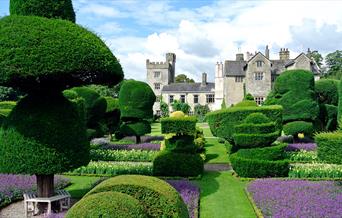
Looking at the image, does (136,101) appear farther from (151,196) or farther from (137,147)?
(151,196)

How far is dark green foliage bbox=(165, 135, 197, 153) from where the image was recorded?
1981 cm

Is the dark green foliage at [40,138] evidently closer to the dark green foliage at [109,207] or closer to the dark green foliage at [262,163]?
the dark green foliage at [109,207]

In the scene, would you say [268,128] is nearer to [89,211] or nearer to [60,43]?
[60,43]

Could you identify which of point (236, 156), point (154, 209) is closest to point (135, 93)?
point (236, 156)

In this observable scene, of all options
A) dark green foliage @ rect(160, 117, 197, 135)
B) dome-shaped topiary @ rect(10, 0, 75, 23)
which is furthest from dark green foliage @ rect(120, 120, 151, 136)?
dome-shaped topiary @ rect(10, 0, 75, 23)

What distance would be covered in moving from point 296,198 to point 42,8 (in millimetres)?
9746

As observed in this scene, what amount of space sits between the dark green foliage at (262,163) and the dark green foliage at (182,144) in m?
2.81

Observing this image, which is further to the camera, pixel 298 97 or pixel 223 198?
pixel 298 97

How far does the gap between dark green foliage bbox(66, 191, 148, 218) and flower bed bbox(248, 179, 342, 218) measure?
4.96m

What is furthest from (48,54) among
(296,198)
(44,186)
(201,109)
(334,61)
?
(334,61)

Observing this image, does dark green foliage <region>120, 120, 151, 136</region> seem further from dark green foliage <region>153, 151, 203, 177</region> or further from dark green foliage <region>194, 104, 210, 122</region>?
dark green foliage <region>194, 104, 210, 122</region>

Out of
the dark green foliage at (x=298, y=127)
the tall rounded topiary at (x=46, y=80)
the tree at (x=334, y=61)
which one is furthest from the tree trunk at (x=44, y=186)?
the tree at (x=334, y=61)

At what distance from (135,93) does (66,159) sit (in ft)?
58.1

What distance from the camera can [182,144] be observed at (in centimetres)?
2003
